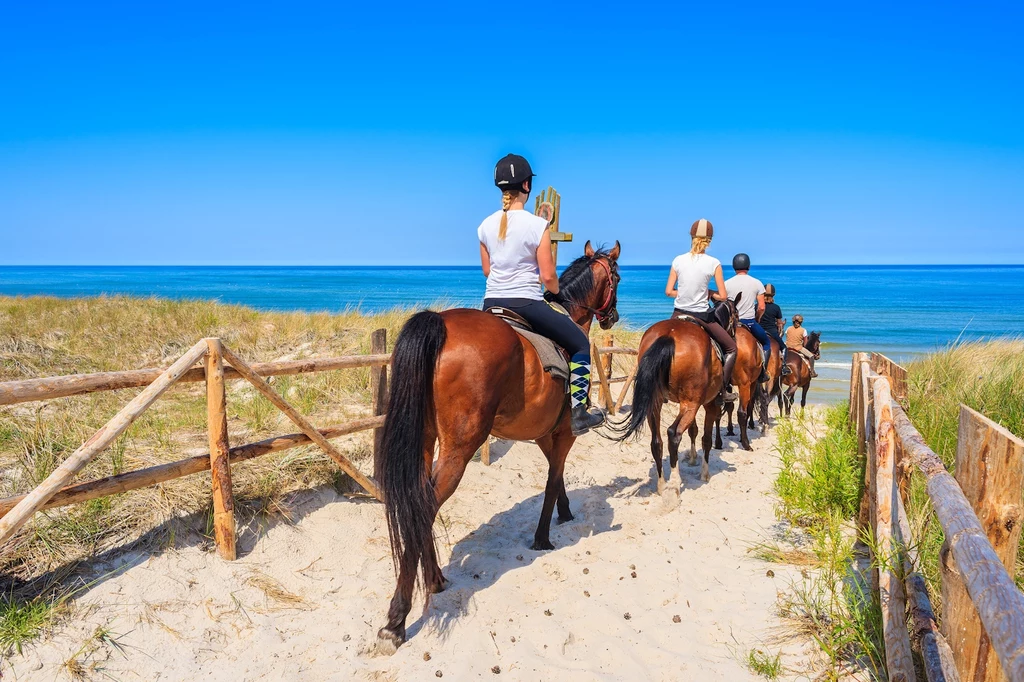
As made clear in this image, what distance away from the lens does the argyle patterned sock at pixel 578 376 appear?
199 inches

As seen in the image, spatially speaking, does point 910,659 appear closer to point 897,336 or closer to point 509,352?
point 509,352

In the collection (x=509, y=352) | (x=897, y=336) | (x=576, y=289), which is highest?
(x=576, y=289)

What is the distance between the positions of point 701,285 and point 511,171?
3667mm

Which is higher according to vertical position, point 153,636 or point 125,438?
point 125,438

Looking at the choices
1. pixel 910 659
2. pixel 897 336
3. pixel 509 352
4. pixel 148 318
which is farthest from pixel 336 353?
pixel 897 336

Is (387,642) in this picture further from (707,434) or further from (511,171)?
(707,434)

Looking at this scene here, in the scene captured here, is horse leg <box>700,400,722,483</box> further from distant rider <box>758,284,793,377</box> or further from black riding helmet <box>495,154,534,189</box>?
black riding helmet <box>495,154,534,189</box>

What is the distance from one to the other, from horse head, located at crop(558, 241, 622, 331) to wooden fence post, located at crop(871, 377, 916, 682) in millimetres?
2475

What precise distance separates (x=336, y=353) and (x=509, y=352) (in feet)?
21.9

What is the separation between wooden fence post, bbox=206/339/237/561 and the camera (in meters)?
4.25

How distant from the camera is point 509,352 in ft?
14.3

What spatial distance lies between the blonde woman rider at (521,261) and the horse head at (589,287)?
85 centimetres

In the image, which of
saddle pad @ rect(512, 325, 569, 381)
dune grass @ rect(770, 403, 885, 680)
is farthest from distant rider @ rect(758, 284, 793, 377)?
saddle pad @ rect(512, 325, 569, 381)

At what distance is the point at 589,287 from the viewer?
5.89 metres
